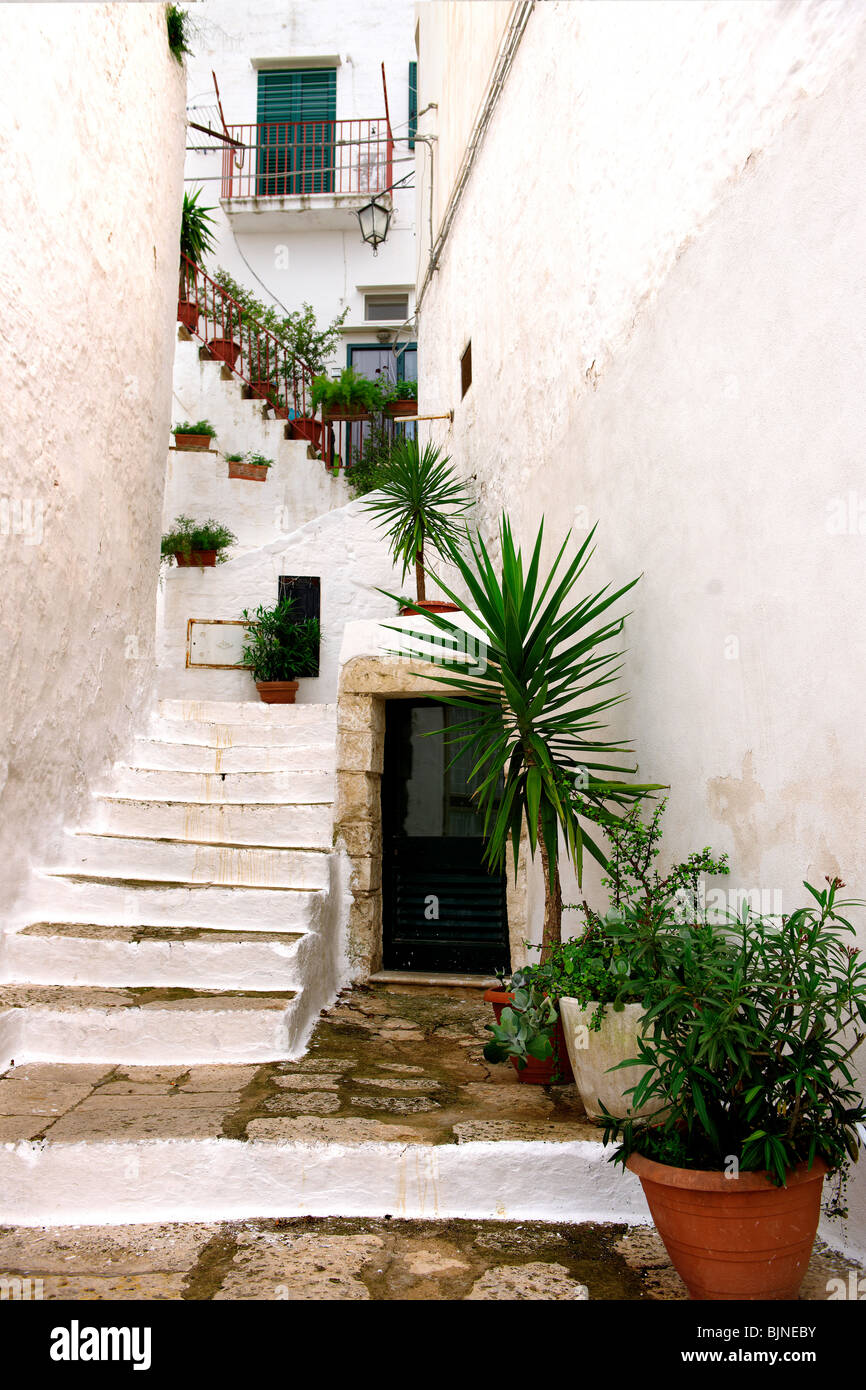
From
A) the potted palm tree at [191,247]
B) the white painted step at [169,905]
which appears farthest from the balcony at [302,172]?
the white painted step at [169,905]

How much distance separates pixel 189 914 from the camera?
386cm

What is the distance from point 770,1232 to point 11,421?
11.5 ft

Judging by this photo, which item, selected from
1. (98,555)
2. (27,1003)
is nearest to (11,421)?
(98,555)

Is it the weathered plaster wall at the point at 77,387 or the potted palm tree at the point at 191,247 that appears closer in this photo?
the weathered plaster wall at the point at 77,387

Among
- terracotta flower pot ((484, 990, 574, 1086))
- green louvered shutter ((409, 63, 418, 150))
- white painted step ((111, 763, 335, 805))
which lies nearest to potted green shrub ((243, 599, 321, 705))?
white painted step ((111, 763, 335, 805))

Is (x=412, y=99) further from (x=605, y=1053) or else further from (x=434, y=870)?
(x=605, y=1053)

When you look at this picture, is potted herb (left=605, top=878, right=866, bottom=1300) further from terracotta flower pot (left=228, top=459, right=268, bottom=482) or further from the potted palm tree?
terracotta flower pot (left=228, top=459, right=268, bottom=482)

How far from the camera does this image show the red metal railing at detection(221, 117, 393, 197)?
12352 millimetres

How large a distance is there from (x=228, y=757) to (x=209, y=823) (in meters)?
0.61

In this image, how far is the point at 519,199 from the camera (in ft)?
16.8

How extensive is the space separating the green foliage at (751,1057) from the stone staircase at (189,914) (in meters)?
1.75

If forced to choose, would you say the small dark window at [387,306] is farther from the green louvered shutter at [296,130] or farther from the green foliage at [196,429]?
the green foliage at [196,429]

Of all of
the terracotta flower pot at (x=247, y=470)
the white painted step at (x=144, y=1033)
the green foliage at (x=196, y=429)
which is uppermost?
the green foliage at (x=196, y=429)

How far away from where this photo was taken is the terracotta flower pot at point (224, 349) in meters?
9.91
